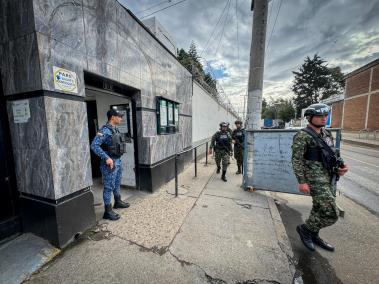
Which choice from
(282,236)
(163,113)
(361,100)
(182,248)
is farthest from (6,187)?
(361,100)

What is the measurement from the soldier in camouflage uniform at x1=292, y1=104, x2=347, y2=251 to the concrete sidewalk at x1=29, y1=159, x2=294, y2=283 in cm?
50

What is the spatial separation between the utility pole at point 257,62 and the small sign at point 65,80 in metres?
3.42

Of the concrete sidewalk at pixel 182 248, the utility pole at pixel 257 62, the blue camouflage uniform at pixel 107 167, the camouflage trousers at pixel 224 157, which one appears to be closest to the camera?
the concrete sidewalk at pixel 182 248

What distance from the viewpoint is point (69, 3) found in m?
2.10

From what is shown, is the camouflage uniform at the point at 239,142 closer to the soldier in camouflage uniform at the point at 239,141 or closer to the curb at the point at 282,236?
the soldier in camouflage uniform at the point at 239,141

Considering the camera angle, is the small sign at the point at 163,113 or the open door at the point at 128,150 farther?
the small sign at the point at 163,113

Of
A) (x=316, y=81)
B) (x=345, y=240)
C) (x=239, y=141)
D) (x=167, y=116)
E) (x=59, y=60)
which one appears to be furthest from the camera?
(x=316, y=81)

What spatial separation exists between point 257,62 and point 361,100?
80.5 feet

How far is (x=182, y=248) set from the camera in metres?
2.10

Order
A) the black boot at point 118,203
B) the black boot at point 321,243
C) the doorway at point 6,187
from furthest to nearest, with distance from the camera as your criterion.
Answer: the black boot at point 118,203 < the black boot at point 321,243 < the doorway at point 6,187

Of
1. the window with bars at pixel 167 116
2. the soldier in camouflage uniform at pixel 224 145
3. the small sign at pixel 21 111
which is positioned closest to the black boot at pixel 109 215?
the small sign at pixel 21 111

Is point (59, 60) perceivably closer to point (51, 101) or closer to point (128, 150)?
point (51, 101)

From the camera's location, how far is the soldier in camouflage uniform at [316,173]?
2.05 meters

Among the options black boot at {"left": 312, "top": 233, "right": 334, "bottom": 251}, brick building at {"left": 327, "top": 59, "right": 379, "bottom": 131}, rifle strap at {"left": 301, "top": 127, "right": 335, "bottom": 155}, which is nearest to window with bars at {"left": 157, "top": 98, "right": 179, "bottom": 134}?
rifle strap at {"left": 301, "top": 127, "right": 335, "bottom": 155}
